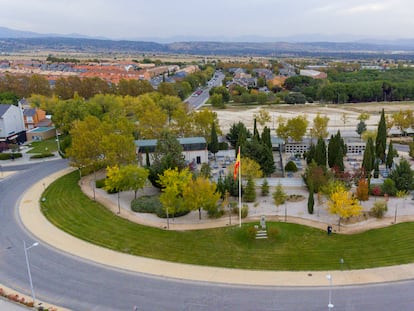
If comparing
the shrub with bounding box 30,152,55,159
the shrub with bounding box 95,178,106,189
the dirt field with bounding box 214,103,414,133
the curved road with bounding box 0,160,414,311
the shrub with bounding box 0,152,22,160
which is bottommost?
the dirt field with bounding box 214,103,414,133

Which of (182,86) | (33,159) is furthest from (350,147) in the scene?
(182,86)

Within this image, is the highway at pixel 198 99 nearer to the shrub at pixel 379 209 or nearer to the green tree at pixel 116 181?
the green tree at pixel 116 181

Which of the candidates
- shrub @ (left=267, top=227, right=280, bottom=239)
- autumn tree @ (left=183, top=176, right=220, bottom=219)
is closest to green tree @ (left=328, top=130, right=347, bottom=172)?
shrub @ (left=267, top=227, right=280, bottom=239)

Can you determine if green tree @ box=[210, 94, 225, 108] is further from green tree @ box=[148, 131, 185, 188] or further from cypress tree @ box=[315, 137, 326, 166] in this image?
green tree @ box=[148, 131, 185, 188]

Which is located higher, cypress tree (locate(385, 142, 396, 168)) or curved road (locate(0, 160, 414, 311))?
cypress tree (locate(385, 142, 396, 168))

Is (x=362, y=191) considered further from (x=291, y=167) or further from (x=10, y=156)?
(x=10, y=156)

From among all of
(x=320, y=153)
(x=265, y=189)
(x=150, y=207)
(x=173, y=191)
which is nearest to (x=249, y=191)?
(x=265, y=189)
